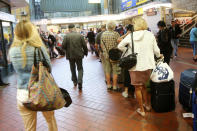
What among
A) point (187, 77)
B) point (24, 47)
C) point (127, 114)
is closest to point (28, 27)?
point (24, 47)

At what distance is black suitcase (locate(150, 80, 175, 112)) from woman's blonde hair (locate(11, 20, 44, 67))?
7.25 feet

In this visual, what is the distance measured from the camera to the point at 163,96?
323 centimetres

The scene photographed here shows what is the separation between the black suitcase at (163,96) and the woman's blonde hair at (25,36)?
2.21m

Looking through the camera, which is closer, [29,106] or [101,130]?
[29,106]

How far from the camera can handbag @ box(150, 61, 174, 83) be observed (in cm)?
312

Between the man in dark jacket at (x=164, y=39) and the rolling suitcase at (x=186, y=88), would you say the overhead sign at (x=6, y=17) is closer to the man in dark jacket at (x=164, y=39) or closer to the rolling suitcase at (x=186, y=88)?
the man in dark jacket at (x=164, y=39)

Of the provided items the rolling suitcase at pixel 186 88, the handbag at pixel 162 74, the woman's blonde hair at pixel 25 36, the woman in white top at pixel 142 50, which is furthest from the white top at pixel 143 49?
the woman's blonde hair at pixel 25 36

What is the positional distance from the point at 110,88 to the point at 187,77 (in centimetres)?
217

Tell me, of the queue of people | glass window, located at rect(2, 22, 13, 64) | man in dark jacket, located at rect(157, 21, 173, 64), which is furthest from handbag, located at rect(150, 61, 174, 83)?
glass window, located at rect(2, 22, 13, 64)

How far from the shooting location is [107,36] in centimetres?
441

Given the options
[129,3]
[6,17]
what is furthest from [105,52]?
[129,3]

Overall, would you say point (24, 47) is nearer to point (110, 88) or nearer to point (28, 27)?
point (28, 27)

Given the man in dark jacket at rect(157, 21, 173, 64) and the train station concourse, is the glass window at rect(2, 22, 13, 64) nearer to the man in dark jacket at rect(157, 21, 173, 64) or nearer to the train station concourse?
the train station concourse

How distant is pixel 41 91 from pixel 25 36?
0.60 metres
